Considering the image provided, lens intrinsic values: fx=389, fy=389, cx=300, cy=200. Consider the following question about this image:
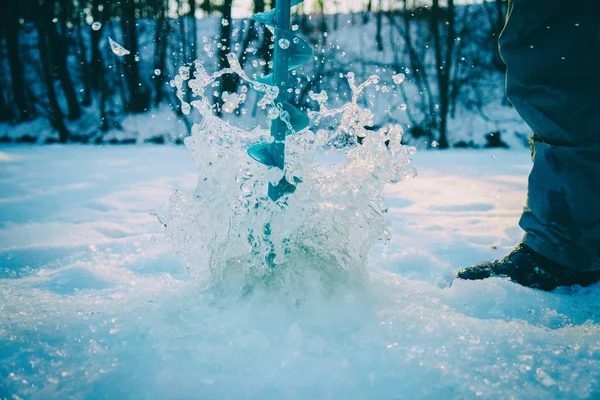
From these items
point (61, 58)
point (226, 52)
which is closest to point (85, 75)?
point (61, 58)

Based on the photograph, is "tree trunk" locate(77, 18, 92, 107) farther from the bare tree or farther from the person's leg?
the person's leg

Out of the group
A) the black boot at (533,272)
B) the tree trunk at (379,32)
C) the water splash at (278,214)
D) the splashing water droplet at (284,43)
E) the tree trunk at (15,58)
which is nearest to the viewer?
the splashing water droplet at (284,43)

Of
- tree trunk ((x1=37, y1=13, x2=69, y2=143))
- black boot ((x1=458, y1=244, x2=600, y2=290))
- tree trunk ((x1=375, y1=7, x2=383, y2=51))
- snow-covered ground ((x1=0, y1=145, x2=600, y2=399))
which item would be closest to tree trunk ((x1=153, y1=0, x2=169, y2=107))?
tree trunk ((x1=37, y1=13, x2=69, y2=143))

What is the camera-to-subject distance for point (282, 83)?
1370 mm

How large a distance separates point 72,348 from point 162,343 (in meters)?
0.26

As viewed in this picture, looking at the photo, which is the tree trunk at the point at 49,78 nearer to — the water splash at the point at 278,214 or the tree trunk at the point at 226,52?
the tree trunk at the point at 226,52

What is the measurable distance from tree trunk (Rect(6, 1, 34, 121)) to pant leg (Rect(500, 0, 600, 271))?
1227cm

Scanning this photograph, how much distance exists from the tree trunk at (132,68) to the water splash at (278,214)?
10.1 m

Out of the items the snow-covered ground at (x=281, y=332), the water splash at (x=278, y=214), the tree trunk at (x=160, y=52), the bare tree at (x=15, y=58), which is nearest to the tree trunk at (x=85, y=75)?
the bare tree at (x=15, y=58)

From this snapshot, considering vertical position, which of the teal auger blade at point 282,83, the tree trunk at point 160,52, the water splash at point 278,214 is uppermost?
the tree trunk at point 160,52

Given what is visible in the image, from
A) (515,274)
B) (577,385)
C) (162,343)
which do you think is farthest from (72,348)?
(515,274)

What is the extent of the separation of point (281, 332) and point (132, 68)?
1218 cm

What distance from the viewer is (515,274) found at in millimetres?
1751

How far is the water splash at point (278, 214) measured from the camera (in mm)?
1469
